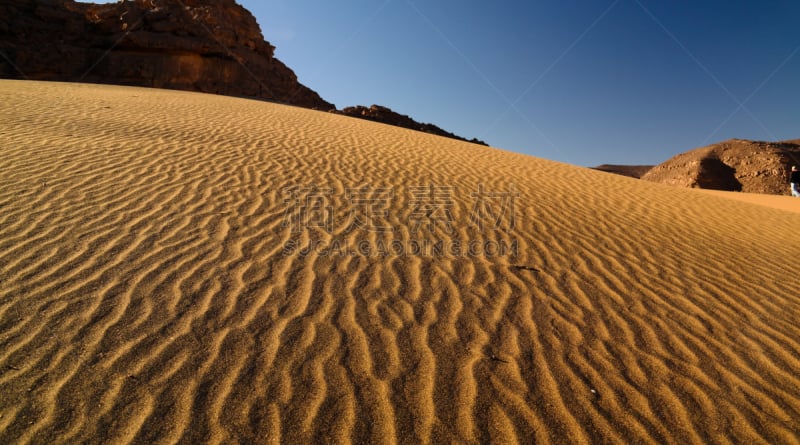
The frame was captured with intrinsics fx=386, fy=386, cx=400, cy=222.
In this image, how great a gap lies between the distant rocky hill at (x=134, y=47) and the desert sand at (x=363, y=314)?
64.0 ft

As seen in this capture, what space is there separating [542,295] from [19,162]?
7.37m

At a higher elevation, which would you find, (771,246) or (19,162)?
(771,246)

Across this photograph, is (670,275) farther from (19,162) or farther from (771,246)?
(19,162)

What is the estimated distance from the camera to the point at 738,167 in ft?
64.8

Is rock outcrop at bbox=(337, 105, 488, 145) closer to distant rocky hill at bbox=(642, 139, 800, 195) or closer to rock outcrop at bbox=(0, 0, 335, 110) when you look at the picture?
rock outcrop at bbox=(0, 0, 335, 110)

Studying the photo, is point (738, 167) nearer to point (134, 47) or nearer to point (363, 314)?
point (363, 314)

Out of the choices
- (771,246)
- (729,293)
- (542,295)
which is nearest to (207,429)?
(542,295)

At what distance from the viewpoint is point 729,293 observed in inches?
157

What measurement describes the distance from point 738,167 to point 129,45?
112 feet

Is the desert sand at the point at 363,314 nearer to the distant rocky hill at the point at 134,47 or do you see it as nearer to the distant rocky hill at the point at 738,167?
the distant rocky hill at the point at 738,167

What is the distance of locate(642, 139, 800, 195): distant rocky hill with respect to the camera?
1806 centimetres

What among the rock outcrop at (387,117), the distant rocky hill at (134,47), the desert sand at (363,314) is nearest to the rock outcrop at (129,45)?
the distant rocky hill at (134,47)

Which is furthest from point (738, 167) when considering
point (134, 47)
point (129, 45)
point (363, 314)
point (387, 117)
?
point (129, 45)

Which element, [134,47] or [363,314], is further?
[134,47]
